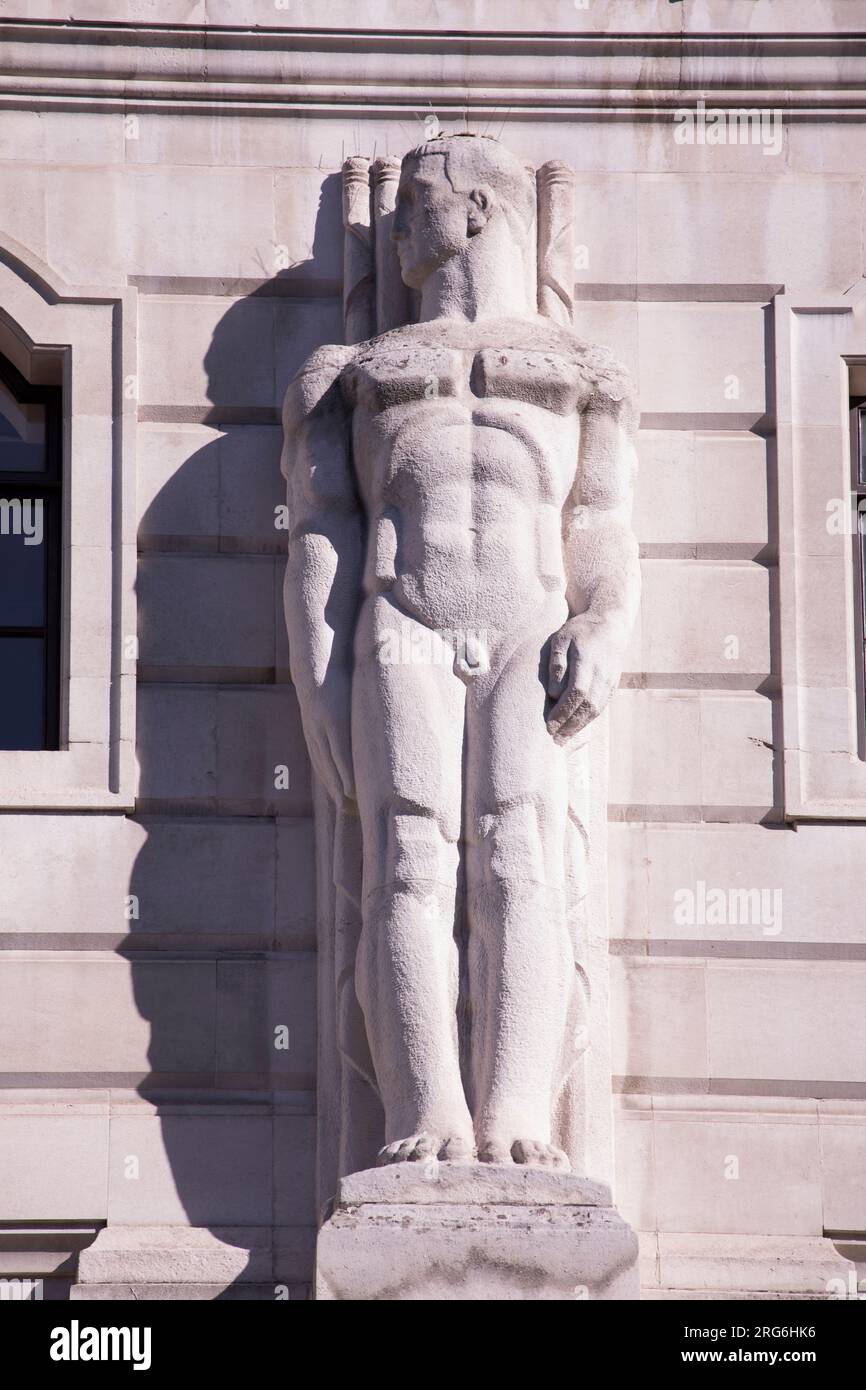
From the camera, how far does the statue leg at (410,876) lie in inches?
464

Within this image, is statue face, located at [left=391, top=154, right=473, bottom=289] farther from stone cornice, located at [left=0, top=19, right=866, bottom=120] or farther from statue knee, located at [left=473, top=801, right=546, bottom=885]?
statue knee, located at [left=473, top=801, right=546, bottom=885]

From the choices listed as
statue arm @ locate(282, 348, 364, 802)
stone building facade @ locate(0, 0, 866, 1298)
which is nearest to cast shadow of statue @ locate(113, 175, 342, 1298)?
stone building facade @ locate(0, 0, 866, 1298)

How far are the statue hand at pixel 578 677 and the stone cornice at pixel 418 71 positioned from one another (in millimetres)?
3161

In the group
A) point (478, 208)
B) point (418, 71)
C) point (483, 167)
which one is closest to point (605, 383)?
point (478, 208)

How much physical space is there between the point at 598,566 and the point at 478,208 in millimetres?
1735

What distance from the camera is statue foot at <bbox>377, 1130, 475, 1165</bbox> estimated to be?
11523mm

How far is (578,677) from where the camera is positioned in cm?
1221

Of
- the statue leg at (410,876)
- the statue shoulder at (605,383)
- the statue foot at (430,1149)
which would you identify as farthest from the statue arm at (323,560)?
the statue foot at (430,1149)

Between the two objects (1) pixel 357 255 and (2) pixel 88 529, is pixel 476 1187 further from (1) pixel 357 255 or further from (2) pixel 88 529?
(1) pixel 357 255

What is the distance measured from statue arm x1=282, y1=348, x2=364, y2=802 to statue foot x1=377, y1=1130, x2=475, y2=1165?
1.62 metres

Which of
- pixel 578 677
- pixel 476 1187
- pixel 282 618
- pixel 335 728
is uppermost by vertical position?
pixel 282 618

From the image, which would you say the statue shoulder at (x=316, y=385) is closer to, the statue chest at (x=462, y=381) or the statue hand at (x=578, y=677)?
the statue chest at (x=462, y=381)
